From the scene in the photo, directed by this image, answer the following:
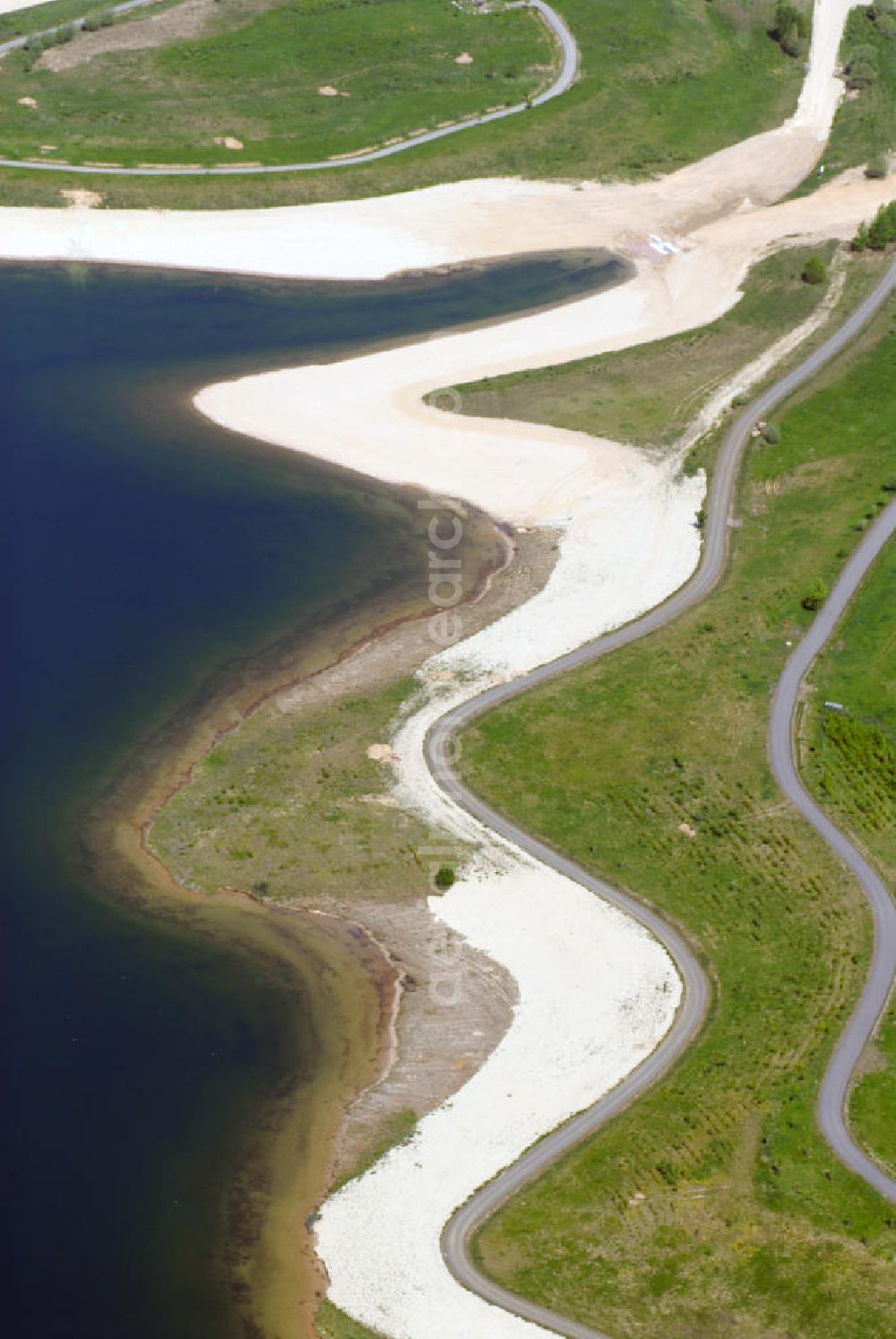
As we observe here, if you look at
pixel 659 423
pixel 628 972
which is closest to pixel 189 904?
pixel 628 972

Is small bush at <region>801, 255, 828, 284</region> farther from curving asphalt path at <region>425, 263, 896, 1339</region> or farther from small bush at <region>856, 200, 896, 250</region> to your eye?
curving asphalt path at <region>425, 263, 896, 1339</region>

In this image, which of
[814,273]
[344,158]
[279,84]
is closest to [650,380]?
[814,273]

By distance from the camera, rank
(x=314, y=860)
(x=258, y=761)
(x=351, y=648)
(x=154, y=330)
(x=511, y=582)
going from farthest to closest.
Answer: (x=154, y=330), (x=511, y=582), (x=351, y=648), (x=258, y=761), (x=314, y=860)

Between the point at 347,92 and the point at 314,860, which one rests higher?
the point at 347,92

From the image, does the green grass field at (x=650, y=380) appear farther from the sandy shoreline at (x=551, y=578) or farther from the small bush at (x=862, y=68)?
the small bush at (x=862, y=68)

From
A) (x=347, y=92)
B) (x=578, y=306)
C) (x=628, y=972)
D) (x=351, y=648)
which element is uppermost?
(x=347, y=92)

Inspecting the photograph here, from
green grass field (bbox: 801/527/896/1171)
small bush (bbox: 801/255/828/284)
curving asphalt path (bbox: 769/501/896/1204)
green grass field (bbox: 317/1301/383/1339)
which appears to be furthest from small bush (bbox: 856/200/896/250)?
green grass field (bbox: 317/1301/383/1339)

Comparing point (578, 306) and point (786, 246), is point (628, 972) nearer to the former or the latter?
point (578, 306)

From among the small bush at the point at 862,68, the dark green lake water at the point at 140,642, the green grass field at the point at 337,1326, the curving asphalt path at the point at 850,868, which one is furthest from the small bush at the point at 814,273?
the green grass field at the point at 337,1326
